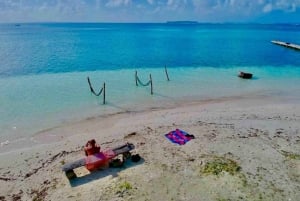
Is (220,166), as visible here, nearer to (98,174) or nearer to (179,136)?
(179,136)

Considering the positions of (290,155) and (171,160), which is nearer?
(171,160)

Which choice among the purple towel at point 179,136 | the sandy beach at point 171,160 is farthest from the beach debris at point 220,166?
the purple towel at point 179,136

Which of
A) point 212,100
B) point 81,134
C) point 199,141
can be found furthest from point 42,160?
point 212,100

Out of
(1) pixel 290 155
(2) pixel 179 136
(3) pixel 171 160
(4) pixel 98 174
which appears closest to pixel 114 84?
(2) pixel 179 136

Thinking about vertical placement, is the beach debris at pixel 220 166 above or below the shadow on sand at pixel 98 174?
above

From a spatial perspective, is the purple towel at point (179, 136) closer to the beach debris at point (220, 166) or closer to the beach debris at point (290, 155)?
the beach debris at point (220, 166)

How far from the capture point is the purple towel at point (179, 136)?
46.5 ft

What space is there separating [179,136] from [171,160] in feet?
9.17

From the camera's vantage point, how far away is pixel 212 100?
2253 cm

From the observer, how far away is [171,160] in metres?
12.1

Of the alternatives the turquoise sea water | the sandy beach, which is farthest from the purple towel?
the turquoise sea water

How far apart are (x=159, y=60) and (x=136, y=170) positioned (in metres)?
32.1

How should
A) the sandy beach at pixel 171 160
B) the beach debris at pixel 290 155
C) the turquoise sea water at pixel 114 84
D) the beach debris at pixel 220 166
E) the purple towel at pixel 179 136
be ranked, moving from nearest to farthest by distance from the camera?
the sandy beach at pixel 171 160 < the beach debris at pixel 220 166 < the beach debris at pixel 290 155 < the purple towel at pixel 179 136 < the turquoise sea water at pixel 114 84

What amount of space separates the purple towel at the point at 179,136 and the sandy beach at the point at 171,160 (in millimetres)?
322
